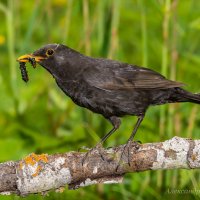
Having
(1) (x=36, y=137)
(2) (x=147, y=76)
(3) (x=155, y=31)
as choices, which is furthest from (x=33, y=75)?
(2) (x=147, y=76)

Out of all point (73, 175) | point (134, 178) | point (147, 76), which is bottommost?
point (134, 178)

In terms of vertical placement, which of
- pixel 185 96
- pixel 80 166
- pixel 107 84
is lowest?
pixel 80 166

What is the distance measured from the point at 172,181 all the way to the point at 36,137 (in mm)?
1437

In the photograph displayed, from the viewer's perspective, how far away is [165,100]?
5.76m

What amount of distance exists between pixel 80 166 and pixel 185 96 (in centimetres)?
136

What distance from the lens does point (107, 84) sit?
5578 millimetres

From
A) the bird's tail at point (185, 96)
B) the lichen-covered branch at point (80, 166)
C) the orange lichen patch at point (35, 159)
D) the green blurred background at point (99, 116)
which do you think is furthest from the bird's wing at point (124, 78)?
the orange lichen patch at point (35, 159)

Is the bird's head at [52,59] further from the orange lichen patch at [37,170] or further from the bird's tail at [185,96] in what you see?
the orange lichen patch at [37,170]

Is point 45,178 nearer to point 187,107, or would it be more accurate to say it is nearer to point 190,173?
point 190,173

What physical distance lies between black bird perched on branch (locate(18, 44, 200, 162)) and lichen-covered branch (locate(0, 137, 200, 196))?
650 mm

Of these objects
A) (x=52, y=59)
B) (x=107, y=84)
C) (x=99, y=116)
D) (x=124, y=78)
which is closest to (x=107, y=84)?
(x=107, y=84)

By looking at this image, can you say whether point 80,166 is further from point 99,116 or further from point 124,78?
point 99,116

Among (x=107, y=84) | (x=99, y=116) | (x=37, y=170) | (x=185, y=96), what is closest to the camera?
(x=37, y=170)

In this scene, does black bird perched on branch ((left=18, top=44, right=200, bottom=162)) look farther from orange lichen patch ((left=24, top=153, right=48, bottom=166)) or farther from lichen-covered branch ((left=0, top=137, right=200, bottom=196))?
orange lichen patch ((left=24, top=153, right=48, bottom=166))
